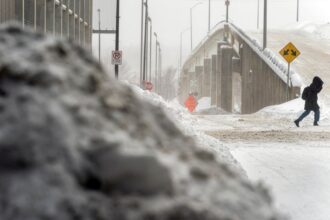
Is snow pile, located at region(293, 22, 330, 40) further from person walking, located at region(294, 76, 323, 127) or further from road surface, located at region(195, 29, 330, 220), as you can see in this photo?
road surface, located at region(195, 29, 330, 220)

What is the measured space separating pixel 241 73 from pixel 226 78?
7117 millimetres

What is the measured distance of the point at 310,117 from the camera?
86.8 feet

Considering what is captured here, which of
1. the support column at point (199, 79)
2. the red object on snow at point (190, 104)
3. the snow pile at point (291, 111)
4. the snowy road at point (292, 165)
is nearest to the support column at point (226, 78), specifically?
the red object on snow at point (190, 104)

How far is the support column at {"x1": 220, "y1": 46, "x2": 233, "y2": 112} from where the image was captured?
60.0m

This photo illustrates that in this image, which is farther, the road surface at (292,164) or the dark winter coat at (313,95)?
the dark winter coat at (313,95)

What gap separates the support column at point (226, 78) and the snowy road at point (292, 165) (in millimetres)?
40759

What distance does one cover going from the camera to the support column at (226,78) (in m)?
60.0

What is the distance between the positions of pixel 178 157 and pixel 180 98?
10135 centimetres

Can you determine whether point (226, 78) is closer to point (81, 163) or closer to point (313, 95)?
point (313, 95)

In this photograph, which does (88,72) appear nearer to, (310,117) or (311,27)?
(310,117)

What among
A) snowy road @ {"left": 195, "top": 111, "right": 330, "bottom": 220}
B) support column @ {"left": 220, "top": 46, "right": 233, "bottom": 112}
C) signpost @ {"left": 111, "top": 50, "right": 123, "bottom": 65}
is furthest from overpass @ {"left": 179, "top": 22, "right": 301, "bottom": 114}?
snowy road @ {"left": 195, "top": 111, "right": 330, "bottom": 220}

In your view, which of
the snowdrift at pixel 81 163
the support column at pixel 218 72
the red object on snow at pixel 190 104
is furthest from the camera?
the support column at pixel 218 72

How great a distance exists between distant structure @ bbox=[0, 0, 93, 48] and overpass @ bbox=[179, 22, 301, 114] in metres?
11.3

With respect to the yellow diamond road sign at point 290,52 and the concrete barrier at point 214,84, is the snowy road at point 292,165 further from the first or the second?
the concrete barrier at point 214,84
